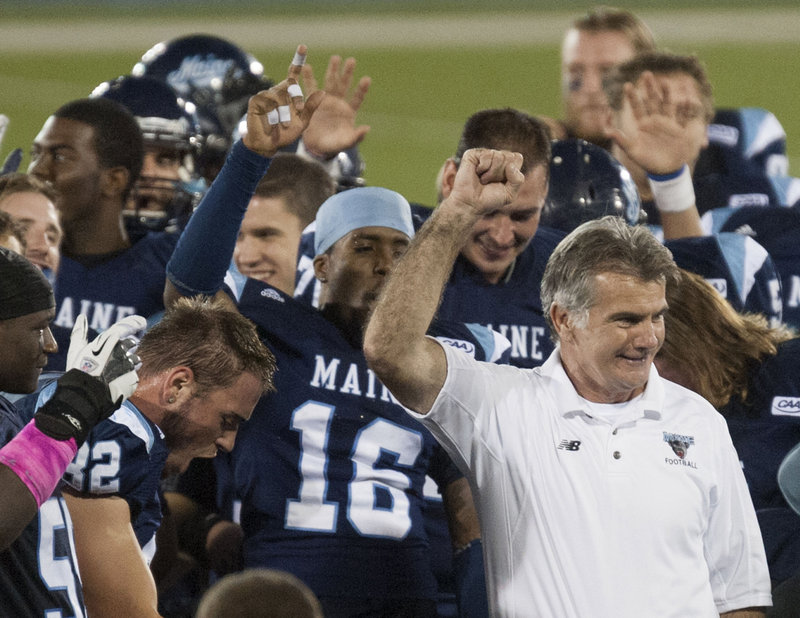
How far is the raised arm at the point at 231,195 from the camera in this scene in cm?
376

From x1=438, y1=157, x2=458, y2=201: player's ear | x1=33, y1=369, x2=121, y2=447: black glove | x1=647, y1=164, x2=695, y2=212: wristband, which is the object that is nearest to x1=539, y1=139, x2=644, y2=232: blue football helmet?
x1=647, y1=164, x2=695, y2=212: wristband

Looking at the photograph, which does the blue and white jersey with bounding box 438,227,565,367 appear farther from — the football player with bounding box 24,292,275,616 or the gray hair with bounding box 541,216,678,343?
the gray hair with bounding box 541,216,678,343

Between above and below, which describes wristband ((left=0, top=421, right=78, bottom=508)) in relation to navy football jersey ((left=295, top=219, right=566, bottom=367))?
above

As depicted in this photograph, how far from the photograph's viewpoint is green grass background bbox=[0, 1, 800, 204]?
44.1 ft

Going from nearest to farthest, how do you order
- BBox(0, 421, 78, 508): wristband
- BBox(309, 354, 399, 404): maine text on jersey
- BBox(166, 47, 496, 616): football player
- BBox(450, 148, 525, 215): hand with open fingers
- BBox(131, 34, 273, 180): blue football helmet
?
BBox(0, 421, 78, 508): wristband → BBox(450, 148, 525, 215): hand with open fingers → BBox(166, 47, 496, 616): football player → BBox(309, 354, 399, 404): maine text on jersey → BBox(131, 34, 273, 180): blue football helmet

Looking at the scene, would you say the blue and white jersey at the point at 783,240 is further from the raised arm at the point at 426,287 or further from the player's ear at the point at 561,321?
the raised arm at the point at 426,287

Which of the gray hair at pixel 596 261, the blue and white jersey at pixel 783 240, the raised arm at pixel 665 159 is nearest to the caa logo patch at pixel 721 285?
the raised arm at pixel 665 159

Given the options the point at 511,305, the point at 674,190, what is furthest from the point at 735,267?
the point at 511,305

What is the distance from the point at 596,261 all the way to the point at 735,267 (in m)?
1.84

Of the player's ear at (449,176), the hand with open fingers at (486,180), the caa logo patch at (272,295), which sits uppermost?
the hand with open fingers at (486,180)

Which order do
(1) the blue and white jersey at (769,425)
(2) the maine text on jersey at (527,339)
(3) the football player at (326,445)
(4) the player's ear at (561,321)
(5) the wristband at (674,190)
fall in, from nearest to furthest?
(4) the player's ear at (561,321), (3) the football player at (326,445), (1) the blue and white jersey at (769,425), (2) the maine text on jersey at (527,339), (5) the wristband at (674,190)

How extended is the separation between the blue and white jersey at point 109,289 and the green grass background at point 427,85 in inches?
294

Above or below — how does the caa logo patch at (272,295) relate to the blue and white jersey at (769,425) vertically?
above

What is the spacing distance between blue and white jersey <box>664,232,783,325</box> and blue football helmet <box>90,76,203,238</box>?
6.73 ft
